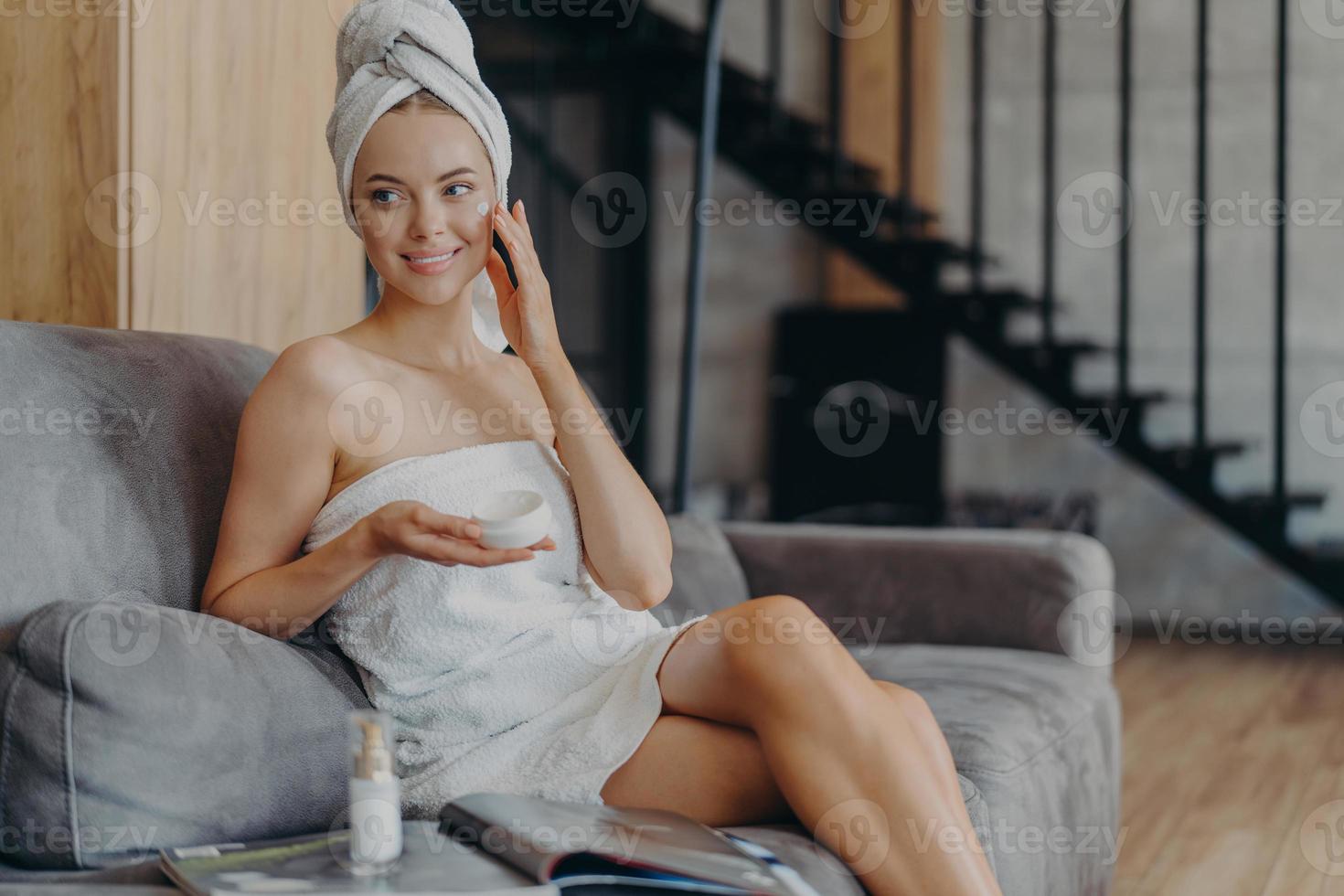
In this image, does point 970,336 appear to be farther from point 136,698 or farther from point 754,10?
point 136,698

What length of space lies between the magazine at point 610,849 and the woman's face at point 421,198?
611 mm

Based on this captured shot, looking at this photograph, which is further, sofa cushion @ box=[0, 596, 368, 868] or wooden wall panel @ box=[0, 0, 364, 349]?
wooden wall panel @ box=[0, 0, 364, 349]

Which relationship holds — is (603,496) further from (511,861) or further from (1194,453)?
(1194,453)

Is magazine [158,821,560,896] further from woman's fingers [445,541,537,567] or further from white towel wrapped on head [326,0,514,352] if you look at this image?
white towel wrapped on head [326,0,514,352]

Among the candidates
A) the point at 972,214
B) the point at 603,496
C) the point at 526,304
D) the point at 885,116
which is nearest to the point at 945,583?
the point at 603,496

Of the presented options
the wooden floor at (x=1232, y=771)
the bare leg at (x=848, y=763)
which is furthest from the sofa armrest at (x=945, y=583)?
the bare leg at (x=848, y=763)

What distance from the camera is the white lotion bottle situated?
1.11 metres

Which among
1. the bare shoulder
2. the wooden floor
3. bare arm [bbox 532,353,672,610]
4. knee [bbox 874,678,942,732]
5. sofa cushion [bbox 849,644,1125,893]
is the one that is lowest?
the wooden floor

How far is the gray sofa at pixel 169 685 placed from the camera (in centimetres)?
117

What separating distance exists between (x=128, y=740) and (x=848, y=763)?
0.68 metres

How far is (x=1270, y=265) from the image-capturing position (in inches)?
205

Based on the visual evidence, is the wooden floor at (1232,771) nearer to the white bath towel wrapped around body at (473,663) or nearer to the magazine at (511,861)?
the white bath towel wrapped around body at (473,663)

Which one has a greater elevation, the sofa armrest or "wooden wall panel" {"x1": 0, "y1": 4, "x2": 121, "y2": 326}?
"wooden wall panel" {"x1": 0, "y1": 4, "x2": 121, "y2": 326}

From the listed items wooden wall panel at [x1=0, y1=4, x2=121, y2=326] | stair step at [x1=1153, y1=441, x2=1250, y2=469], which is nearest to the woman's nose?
wooden wall panel at [x1=0, y1=4, x2=121, y2=326]
